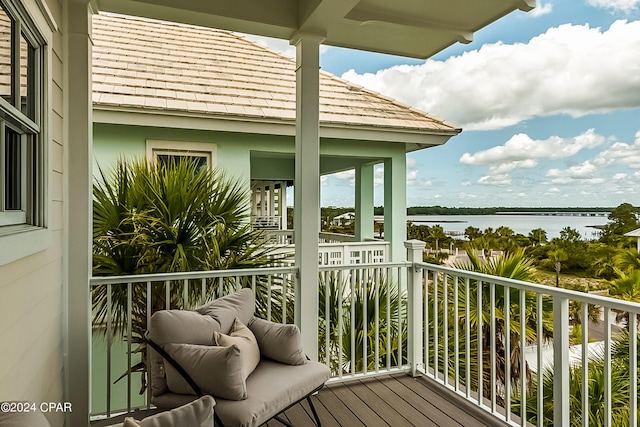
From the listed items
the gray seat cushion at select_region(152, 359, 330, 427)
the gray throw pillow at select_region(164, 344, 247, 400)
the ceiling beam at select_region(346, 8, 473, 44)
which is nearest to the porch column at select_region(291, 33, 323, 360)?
the ceiling beam at select_region(346, 8, 473, 44)

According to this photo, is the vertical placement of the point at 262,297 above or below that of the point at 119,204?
below

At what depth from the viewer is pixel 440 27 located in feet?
11.0

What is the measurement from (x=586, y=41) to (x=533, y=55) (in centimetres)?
251

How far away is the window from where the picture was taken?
62.2 inches

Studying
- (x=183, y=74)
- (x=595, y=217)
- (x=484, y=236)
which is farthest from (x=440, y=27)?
(x=595, y=217)

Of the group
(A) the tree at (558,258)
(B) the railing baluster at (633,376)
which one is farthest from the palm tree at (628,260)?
(B) the railing baluster at (633,376)

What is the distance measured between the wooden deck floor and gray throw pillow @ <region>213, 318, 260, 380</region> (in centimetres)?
60

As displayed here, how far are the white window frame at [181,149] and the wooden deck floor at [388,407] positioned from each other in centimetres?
339

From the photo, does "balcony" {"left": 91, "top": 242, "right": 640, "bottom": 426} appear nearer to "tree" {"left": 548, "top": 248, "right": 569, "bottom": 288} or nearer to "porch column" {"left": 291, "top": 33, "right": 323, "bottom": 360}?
"porch column" {"left": 291, "top": 33, "right": 323, "bottom": 360}

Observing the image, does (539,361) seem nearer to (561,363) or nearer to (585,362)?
(561,363)

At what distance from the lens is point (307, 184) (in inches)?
124

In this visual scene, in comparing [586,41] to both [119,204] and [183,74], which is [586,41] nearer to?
[183,74]

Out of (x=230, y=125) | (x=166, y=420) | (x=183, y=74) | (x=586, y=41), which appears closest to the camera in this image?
(x=166, y=420)

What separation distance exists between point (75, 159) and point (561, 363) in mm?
2965
